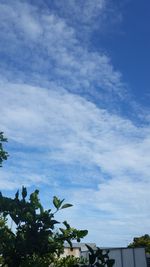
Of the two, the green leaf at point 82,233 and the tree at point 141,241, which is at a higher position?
the tree at point 141,241

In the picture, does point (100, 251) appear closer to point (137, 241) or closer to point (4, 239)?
point (4, 239)

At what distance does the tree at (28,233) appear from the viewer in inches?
197

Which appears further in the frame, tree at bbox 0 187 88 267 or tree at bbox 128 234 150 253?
tree at bbox 128 234 150 253

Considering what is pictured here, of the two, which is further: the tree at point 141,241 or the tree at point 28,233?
the tree at point 141,241

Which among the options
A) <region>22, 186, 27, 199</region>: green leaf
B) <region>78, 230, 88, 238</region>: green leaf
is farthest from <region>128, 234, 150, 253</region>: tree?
<region>22, 186, 27, 199</region>: green leaf

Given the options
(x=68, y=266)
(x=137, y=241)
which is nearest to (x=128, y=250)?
(x=68, y=266)

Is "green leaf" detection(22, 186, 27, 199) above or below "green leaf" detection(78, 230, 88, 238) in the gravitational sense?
above

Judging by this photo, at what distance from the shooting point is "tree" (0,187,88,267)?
5012 millimetres

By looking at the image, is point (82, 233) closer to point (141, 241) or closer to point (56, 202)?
point (56, 202)

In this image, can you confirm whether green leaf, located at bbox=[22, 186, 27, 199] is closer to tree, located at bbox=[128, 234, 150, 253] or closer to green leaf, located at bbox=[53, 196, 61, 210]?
green leaf, located at bbox=[53, 196, 61, 210]

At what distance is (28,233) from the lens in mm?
5090

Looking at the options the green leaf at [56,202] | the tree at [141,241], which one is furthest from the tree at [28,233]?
the tree at [141,241]

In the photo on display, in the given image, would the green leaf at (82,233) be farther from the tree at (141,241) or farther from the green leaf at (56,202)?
the tree at (141,241)

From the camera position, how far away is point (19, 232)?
5121 mm
